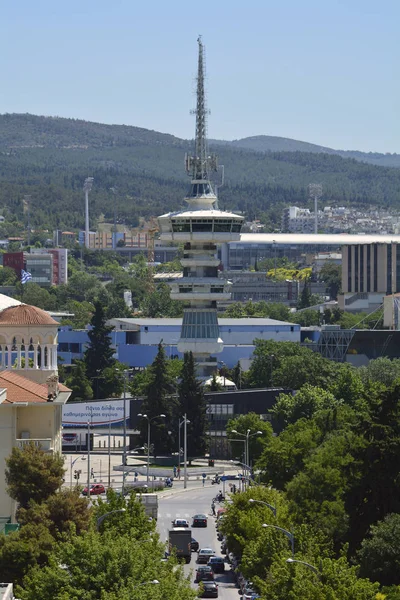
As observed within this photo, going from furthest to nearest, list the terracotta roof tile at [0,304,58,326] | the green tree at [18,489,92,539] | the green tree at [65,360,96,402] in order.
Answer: the green tree at [65,360,96,402] < the terracotta roof tile at [0,304,58,326] < the green tree at [18,489,92,539]

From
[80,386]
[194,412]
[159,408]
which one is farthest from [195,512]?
[80,386]

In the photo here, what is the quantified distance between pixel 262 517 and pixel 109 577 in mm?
25196

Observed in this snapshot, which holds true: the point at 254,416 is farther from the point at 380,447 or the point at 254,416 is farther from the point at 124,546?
the point at 124,546

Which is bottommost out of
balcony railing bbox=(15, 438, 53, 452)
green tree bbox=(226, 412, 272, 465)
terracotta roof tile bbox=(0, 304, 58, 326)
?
green tree bbox=(226, 412, 272, 465)

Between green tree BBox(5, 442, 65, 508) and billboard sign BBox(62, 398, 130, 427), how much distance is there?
Answer: 8631 centimetres

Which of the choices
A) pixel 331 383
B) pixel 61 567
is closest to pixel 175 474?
pixel 331 383

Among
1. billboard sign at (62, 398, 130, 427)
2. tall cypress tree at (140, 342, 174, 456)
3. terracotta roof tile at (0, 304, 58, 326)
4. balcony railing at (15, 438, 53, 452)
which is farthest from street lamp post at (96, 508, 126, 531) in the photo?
billboard sign at (62, 398, 130, 427)

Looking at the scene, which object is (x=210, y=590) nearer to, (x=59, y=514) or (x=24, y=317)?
(x=59, y=514)

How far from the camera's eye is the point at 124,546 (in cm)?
5975

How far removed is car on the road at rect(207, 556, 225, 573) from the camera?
8662 centimetres

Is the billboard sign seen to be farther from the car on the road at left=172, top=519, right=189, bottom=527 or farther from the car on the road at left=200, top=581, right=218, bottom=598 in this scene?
the car on the road at left=200, top=581, right=218, bottom=598

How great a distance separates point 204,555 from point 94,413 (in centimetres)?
8170

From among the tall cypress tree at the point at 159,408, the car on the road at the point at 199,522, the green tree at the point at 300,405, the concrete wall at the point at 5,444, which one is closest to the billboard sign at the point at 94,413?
the tall cypress tree at the point at 159,408

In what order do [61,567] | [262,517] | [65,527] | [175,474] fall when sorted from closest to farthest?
1. [61,567]
2. [65,527]
3. [262,517]
4. [175,474]
